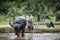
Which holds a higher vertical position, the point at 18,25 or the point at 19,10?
the point at 19,10

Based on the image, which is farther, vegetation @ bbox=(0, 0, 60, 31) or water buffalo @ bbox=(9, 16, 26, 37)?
vegetation @ bbox=(0, 0, 60, 31)

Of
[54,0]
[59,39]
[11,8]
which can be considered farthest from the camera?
[11,8]

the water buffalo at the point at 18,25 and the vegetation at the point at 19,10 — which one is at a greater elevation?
the vegetation at the point at 19,10

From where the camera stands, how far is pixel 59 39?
1562 centimetres

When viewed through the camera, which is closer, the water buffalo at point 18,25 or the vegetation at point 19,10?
the water buffalo at point 18,25

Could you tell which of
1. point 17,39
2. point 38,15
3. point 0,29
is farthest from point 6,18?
point 17,39

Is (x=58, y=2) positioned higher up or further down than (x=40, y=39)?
higher up

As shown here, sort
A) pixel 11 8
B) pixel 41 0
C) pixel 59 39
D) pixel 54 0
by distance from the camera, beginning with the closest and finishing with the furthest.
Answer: pixel 59 39 < pixel 54 0 < pixel 41 0 < pixel 11 8

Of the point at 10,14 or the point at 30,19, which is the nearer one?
the point at 30,19

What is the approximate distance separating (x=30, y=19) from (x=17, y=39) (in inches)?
203

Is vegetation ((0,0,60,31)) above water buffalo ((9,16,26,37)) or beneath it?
above

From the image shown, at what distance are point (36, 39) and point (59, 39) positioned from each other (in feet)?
4.45

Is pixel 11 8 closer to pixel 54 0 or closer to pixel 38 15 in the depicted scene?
pixel 38 15

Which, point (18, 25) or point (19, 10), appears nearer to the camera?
point (18, 25)
